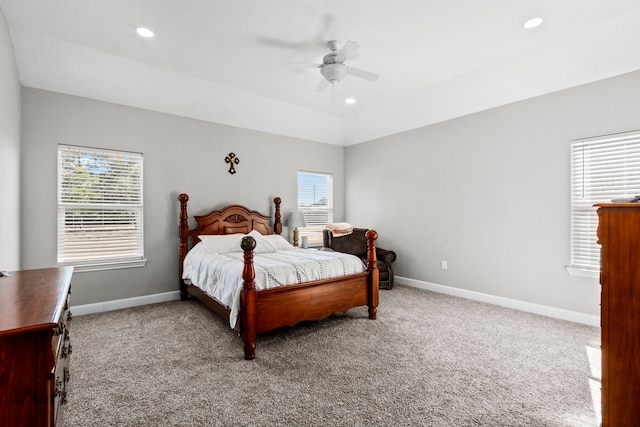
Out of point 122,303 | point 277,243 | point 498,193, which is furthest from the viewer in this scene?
point 277,243

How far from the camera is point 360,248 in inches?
208

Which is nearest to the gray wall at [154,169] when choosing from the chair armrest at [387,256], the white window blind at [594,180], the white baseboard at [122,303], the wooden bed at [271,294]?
the white baseboard at [122,303]

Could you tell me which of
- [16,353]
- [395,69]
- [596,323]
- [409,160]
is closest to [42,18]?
[16,353]

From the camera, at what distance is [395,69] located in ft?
13.1

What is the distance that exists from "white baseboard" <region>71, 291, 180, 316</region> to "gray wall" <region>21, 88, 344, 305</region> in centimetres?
6

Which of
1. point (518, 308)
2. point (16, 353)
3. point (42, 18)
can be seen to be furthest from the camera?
point (518, 308)

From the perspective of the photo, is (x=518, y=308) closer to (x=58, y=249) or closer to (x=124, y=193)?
(x=124, y=193)

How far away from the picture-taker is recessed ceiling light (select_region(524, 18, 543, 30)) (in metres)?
2.91

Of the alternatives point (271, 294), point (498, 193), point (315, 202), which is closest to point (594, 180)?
point (498, 193)

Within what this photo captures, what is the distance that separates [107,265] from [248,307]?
95.8 inches

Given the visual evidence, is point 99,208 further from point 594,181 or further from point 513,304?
point 594,181

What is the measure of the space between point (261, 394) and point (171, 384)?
0.69 meters

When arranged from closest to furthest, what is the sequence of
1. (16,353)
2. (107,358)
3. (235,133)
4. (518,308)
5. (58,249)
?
(16,353) → (107,358) → (58,249) → (518,308) → (235,133)

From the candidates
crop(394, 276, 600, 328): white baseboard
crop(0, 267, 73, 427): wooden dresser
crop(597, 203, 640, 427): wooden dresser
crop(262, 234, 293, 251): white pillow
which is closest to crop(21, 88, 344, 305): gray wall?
crop(262, 234, 293, 251): white pillow
